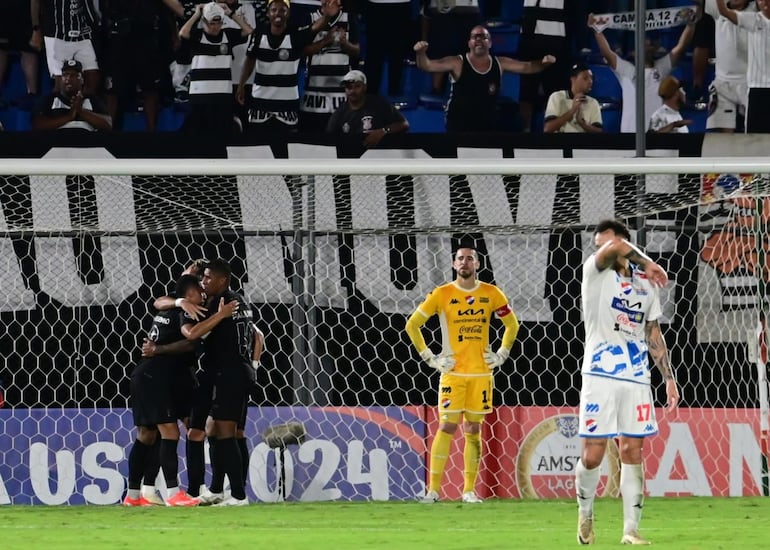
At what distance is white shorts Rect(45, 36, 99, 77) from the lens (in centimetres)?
1437

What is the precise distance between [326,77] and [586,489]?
789 cm

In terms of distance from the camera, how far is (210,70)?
14070 mm

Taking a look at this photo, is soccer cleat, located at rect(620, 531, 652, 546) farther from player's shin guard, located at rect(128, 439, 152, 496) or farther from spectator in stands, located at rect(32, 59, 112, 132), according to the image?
spectator in stands, located at rect(32, 59, 112, 132)

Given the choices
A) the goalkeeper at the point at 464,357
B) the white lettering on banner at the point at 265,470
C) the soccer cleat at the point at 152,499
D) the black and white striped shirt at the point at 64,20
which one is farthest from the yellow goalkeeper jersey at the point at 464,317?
the black and white striped shirt at the point at 64,20

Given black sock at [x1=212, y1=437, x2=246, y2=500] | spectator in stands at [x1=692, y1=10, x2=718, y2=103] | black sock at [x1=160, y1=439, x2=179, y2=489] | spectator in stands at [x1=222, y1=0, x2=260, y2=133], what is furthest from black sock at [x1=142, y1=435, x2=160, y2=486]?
spectator in stands at [x1=692, y1=10, x2=718, y2=103]

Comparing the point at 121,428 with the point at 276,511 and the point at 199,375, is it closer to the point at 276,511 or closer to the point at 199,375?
the point at 199,375

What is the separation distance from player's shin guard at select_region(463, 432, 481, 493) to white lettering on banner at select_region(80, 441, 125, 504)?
8.76 feet

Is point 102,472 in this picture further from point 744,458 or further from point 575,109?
point 575,109

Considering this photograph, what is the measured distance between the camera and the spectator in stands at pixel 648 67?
14.9 metres

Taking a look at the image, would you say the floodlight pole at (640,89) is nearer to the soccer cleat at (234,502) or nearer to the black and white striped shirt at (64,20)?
the soccer cleat at (234,502)

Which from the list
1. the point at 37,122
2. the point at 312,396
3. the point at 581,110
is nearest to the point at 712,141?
the point at 581,110

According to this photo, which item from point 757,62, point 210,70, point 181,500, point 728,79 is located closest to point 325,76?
point 210,70

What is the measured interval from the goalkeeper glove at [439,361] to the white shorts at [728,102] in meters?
4.64

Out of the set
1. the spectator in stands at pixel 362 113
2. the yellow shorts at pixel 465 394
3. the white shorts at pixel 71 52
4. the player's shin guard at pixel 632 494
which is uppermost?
the white shorts at pixel 71 52
